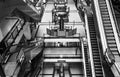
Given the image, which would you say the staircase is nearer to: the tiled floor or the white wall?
the tiled floor

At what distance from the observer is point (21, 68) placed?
9.63m

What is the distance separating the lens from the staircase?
1216 cm

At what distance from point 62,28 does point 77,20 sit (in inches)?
177

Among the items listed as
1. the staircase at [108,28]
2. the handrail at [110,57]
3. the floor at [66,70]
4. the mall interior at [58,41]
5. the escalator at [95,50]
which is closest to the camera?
the mall interior at [58,41]

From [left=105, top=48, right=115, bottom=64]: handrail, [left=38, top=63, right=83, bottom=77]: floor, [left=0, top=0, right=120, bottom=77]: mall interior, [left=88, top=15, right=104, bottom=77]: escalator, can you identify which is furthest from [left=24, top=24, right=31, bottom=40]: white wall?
[left=105, top=48, right=115, bottom=64]: handrail

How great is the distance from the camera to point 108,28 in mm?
13148

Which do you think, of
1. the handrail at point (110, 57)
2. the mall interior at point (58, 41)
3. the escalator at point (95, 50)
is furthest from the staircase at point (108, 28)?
the handrail at point (110, 57)

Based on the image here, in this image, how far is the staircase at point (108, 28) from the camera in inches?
479

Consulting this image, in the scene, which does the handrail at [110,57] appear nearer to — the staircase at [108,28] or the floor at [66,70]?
the staircase at [108,28]

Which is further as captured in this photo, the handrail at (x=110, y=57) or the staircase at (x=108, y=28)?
the staircase at (x=108, y=28)

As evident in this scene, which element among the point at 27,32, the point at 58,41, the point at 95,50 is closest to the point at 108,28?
the point at 95,50

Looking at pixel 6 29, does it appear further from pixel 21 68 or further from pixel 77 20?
pixel 77 20

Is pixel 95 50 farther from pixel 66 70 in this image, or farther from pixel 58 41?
pixel 66 70

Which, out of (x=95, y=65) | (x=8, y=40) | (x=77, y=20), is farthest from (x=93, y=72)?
(x=77, y=20)
